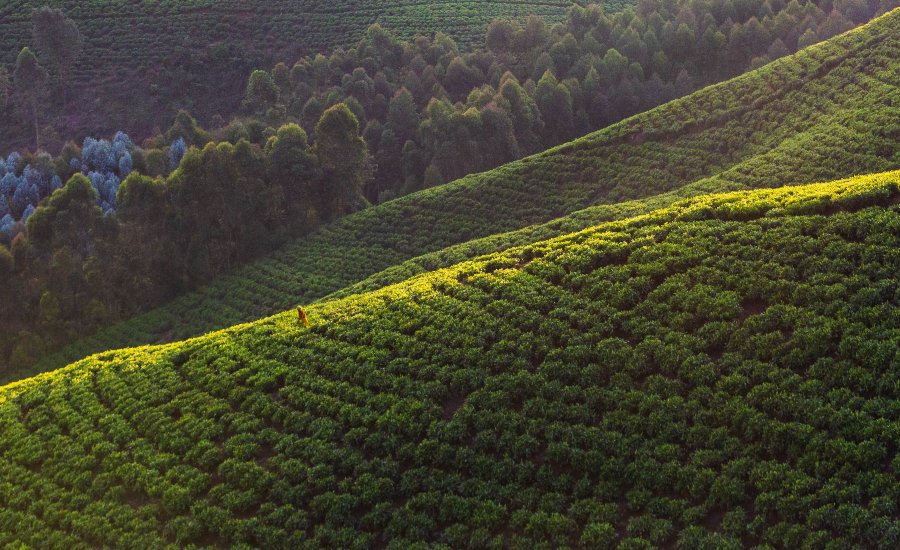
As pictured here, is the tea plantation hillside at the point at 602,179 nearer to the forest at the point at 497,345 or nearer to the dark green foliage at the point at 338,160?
the forest at the point at 497,345

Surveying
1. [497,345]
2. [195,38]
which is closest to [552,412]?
[497,345]

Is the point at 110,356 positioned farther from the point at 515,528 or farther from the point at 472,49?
the point at 472,49

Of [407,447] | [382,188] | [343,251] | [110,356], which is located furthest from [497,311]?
[382,188]

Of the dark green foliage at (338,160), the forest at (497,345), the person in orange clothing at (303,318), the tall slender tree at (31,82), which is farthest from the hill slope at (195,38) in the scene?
the person in orange clothing at (303,318)

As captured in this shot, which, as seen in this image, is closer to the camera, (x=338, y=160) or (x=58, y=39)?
(x=338, y=160)

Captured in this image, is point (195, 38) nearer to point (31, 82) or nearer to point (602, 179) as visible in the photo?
point (31, 82)

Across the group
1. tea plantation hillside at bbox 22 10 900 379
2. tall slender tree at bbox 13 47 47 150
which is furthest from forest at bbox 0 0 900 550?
tall slender tree at bbox 13 47 47 150
